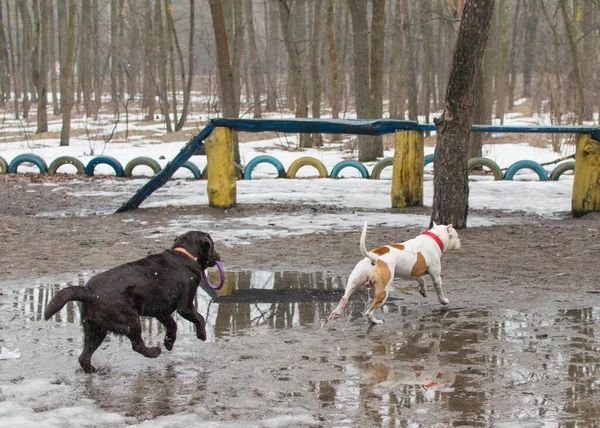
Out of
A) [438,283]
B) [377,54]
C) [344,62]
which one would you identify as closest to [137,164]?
[377,54]

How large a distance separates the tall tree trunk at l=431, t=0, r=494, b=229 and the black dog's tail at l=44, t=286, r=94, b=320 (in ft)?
21.6

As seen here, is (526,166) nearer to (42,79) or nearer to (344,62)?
(344,62)

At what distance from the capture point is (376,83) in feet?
69.5

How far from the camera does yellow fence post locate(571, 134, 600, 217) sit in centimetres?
1241

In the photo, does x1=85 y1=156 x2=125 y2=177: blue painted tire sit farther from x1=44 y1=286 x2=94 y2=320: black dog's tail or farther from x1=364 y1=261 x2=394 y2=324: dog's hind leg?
x1=44 y1=286 x2=94 y2=320: black dog's tail

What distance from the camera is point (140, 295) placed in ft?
17.9

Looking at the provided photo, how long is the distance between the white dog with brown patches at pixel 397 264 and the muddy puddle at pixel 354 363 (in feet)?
0.71

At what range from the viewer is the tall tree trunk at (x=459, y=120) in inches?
416

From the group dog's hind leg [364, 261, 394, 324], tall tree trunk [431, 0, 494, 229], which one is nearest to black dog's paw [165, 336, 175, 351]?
dog's hind leg [364, 261, 394, 324]

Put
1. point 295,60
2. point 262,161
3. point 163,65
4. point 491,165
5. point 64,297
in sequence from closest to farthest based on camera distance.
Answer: point 64,297 < point 491,165 < point 262,161 < point 295,60 < point 163,65

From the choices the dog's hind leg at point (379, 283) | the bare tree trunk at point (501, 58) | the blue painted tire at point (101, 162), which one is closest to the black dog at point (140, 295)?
the dog's hind leg at point (379, 283)

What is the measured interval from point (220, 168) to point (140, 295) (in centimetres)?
786

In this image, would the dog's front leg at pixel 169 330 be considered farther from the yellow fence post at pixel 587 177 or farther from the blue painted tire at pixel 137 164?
the blue painted tire at pixel 137 164

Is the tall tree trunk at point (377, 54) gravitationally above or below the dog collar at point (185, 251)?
above
